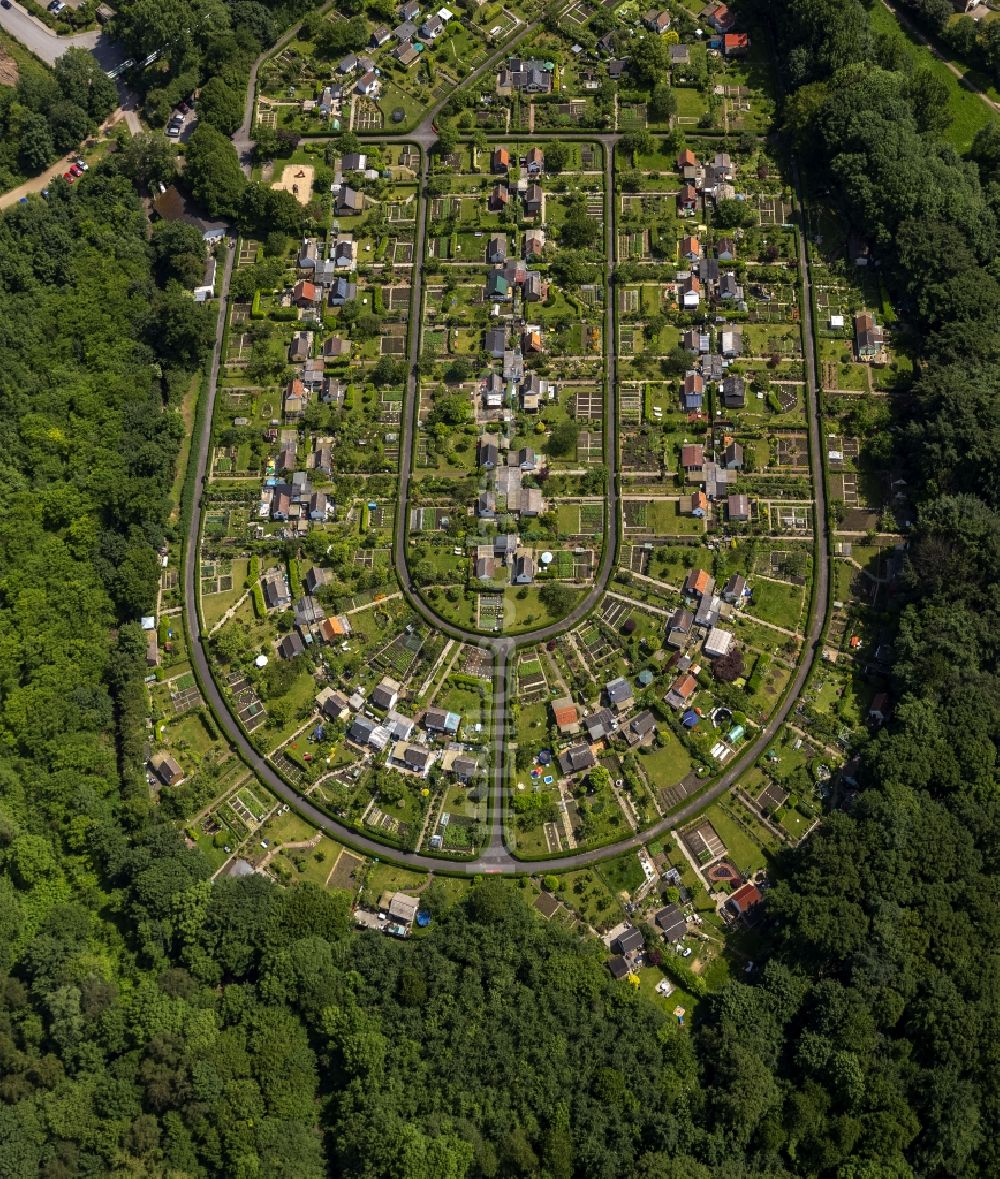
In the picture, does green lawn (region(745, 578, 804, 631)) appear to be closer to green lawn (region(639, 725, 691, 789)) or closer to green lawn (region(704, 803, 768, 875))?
green lawn (region(639, 725, 691, 789))

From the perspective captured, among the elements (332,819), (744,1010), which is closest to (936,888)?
(744,1010)

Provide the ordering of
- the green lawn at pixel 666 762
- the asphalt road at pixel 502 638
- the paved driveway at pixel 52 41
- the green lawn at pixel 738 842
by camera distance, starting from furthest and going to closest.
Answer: the paved driveway at pixel 52 41 < the green lawn at pixel 666 762 < the asphalt road at pixel 502 638 < the green lawn at pixel 738 842

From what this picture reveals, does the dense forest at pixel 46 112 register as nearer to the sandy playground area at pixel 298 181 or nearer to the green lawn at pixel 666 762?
the sandy playground area at pixel 298 181

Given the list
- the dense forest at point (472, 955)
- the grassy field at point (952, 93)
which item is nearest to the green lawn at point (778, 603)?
the dense forest at point (472, 955)

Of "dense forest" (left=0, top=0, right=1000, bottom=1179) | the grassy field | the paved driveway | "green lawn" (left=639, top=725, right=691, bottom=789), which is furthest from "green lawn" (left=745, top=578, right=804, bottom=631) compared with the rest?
the paved driveway

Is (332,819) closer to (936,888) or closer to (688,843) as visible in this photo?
(688,843)
